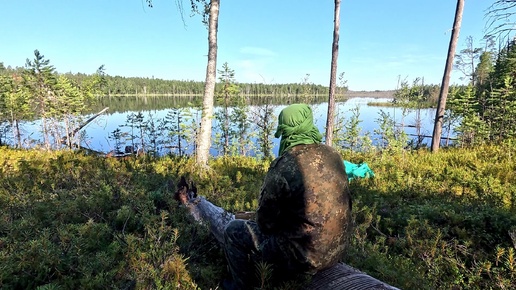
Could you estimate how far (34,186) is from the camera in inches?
261

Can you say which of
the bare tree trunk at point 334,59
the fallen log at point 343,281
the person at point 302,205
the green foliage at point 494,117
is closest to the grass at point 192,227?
the fallen log at point 343,281

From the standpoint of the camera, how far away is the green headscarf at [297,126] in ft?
7.93

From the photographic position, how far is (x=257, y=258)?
2697 millimetres

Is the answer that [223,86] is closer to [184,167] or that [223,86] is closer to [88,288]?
[184,167]

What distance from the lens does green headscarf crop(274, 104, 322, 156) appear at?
242cm

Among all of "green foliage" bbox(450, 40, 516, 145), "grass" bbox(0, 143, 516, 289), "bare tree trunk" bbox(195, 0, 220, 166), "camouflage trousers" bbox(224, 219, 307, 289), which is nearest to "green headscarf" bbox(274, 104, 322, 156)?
"camouflage trousers" bbox(224, 219, 307, 289)

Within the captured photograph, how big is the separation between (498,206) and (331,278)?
494 cm

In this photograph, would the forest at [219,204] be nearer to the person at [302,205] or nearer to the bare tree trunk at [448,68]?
the person at [302,205]

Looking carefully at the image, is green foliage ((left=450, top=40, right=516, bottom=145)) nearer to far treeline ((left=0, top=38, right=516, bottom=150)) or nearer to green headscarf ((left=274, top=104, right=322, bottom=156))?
far treeline ((left=0, top=38, right=516, bottom=150))

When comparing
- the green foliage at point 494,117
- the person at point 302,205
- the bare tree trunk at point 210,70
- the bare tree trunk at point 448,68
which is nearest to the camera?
the person at point 302,205

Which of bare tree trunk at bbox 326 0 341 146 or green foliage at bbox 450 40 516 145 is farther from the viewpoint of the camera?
green foliage at bbox 450 40 516 145

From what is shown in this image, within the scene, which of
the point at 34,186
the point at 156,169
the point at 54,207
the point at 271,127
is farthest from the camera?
the point at 271,127

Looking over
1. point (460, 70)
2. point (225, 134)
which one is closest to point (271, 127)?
point (225, 134)

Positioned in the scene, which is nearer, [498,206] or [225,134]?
[498,206]
